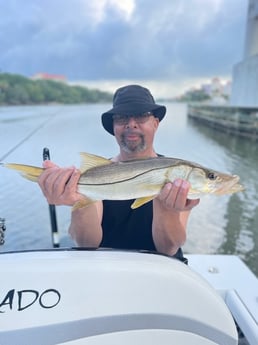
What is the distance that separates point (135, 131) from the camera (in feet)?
6.32

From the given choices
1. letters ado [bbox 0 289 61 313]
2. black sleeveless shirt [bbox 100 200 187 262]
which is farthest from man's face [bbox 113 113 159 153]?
letters ado [bbox 0 289 61 313]

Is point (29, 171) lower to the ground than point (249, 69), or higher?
lower

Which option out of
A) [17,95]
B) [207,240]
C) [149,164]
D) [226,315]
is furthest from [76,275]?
[207,240]

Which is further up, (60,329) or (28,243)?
(60,329)

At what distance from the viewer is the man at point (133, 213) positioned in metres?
1.74

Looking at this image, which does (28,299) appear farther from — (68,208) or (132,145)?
(68,208)

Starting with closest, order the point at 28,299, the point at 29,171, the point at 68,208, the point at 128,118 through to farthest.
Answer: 1. the point at 28,299
2. the point at 29,171
3. the point at 128,118
4. the point at 68,208

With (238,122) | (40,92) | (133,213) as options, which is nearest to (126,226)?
(133,213)

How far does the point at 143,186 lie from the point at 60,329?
2.12 ft

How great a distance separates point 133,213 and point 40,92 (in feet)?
8.14

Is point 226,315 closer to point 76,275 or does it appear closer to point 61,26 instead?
point 76,275

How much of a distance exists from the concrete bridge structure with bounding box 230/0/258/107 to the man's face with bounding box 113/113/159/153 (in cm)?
2014

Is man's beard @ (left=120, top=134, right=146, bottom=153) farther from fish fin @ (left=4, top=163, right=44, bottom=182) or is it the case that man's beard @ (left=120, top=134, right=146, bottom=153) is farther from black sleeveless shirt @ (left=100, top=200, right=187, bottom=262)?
fish fin @ (left=4, top=163, right=44, bottom=182)

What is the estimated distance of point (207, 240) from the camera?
19.5ft
